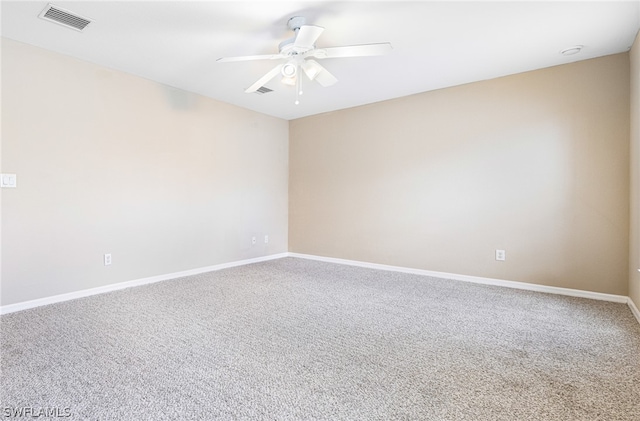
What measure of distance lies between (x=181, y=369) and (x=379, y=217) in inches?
129

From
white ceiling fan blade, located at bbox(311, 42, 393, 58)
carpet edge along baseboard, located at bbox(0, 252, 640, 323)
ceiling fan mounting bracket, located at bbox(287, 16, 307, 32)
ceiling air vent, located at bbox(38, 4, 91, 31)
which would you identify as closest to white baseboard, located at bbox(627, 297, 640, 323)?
carpet edge along baseboard, located at bbox(0, 252, 640, 323)

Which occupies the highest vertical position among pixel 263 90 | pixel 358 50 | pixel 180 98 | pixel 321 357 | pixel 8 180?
pixel 263 90

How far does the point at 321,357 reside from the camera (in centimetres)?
189

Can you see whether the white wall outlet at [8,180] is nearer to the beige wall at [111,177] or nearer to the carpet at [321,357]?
the beige wall at [111,177]

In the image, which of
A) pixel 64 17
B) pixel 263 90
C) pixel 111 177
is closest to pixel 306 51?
pixel 263 90

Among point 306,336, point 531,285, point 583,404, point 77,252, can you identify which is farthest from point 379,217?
point 77,252

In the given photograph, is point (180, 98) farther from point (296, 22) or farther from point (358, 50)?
point (358, 50)

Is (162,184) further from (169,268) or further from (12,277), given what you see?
(12,277)

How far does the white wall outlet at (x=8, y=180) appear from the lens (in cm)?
264

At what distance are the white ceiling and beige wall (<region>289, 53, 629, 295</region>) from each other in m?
0.37

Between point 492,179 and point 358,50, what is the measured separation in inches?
→ 91.0

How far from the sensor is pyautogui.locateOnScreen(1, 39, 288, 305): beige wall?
2.75 metres

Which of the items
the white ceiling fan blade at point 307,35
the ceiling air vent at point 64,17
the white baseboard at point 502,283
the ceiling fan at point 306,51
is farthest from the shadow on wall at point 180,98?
the white baseboard at point 502,283

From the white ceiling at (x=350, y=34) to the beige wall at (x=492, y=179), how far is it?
37cm
